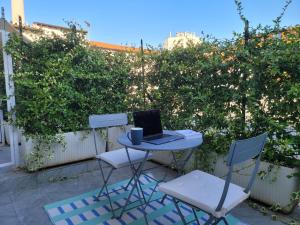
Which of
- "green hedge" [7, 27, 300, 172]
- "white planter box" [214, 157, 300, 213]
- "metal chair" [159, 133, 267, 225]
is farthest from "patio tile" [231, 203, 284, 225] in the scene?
"metal chair" [159, 133, 267, 225]

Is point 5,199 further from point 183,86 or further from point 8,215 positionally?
point 183,86

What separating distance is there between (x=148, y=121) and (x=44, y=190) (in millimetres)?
1730

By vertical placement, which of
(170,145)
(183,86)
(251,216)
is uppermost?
(183,86)

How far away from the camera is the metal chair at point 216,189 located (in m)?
1.48

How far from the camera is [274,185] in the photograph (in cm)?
252

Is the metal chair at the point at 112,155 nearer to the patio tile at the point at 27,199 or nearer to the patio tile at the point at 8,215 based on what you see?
the patio tile at the point at 27,199

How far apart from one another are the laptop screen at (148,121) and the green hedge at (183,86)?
34.9 inches

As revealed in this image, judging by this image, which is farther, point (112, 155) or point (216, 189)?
point (112, 155)

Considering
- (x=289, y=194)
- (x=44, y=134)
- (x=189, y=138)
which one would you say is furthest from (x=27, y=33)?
(x=289, y=194)

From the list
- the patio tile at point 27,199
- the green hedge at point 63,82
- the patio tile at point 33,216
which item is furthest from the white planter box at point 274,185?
the green hedge at point 63,82

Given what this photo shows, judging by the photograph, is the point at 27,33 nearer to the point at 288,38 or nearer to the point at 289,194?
the point at 288,38

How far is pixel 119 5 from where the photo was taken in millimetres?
6914

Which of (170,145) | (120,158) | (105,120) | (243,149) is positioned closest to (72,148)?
(105,120)

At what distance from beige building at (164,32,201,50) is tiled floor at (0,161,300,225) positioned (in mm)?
1921
